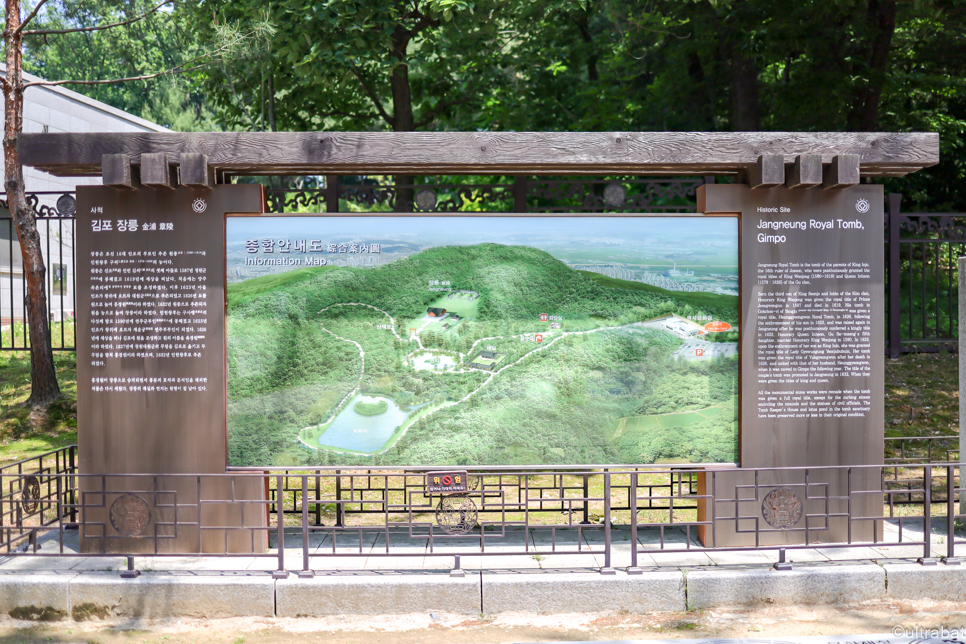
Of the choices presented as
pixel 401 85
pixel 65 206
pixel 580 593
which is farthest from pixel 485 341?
pixel 401 85

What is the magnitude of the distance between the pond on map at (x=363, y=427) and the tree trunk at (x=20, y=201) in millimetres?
5906

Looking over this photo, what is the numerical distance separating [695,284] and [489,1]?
7589 mm

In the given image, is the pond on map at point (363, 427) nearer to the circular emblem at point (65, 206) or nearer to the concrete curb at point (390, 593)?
the concrete curb at point (390, 593)

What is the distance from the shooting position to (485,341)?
6.18 metres

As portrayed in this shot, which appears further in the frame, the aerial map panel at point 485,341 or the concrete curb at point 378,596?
the aerial map panel at point 485,341

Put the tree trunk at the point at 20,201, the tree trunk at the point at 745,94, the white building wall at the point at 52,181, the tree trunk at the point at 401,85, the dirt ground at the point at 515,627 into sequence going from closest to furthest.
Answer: the dirt ground at the point at 515,627 → the tree trunk at the point at 20,201 → the tree trunk at the point at 401,85 → the tree trunk at the point at 745,94 → the white building wall at the point at 52,181

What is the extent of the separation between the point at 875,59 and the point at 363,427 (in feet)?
44.2

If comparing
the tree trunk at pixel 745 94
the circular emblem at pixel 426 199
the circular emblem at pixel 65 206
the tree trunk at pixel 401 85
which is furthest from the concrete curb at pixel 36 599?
the tree trunk at pixel 745 94

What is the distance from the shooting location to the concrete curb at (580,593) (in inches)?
210

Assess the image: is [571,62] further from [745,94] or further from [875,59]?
[875,59]

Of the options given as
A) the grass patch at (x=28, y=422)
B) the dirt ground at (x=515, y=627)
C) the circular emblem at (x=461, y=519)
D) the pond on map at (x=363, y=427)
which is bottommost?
the dirt ground at (x=515, y=627)

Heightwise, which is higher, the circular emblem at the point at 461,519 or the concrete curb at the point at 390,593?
the circular emblem at the point at 461,519

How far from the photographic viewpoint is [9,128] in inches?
365

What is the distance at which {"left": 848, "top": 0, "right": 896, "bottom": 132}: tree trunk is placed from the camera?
546 inches
